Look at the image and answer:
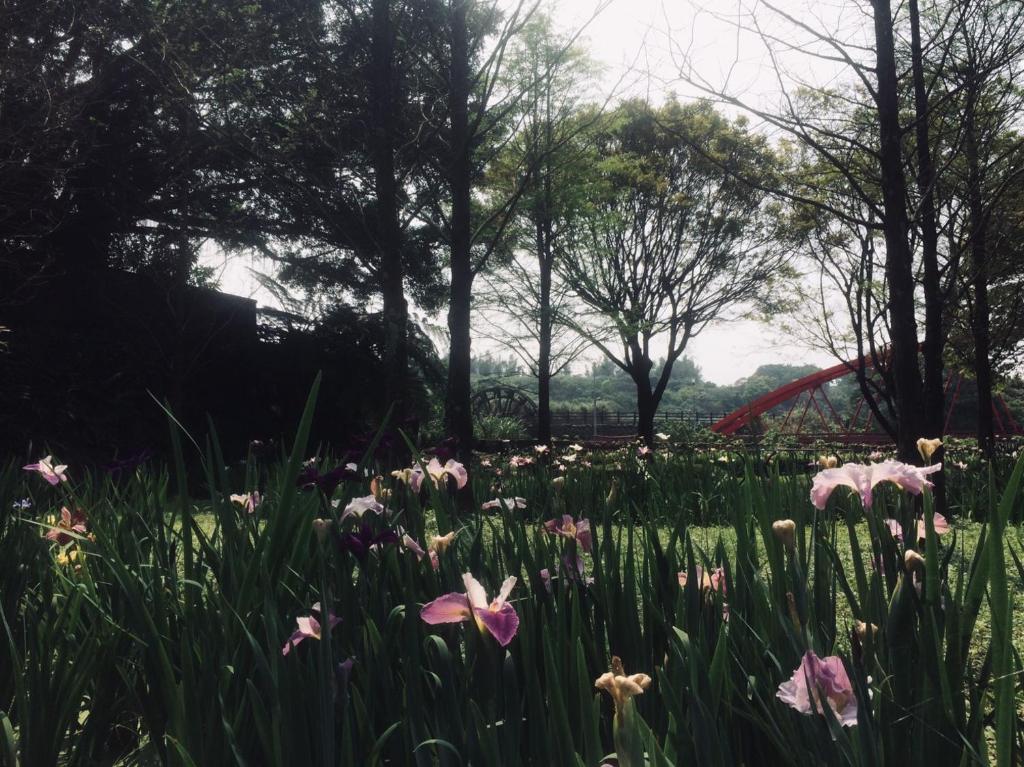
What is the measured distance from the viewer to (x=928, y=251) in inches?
198

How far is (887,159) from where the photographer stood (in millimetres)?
3852

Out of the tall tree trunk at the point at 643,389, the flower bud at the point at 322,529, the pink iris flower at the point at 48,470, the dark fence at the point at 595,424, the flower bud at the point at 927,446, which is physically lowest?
the dark fence at the point at 595,424

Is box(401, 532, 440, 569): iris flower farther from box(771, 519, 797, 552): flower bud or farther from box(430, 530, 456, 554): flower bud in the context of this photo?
box(771, 519, 797, 552): flower bud

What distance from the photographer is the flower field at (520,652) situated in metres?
0.96

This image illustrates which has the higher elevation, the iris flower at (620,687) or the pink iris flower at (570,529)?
the pink iris flower at (570,529)

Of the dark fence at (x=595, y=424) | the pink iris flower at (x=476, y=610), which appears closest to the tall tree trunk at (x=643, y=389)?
the dark fence at (x=595, y=424)

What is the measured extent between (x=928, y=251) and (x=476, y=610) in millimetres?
5162

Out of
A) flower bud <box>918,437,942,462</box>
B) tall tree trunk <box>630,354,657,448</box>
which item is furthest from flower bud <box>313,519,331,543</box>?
tall tree trunk <box>630,354,657,448</box>

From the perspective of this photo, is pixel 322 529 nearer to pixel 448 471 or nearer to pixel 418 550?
pixel 418 550

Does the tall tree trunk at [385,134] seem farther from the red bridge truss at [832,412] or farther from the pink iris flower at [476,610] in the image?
the red bridge truss at [832,412]

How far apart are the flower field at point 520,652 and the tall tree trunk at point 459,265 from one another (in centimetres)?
385

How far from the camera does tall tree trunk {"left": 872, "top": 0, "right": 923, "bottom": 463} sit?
380 centimetres

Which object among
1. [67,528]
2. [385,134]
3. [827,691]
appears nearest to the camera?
[827,691]

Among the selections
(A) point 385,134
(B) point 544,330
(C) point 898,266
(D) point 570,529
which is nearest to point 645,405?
(B) point 544,330
